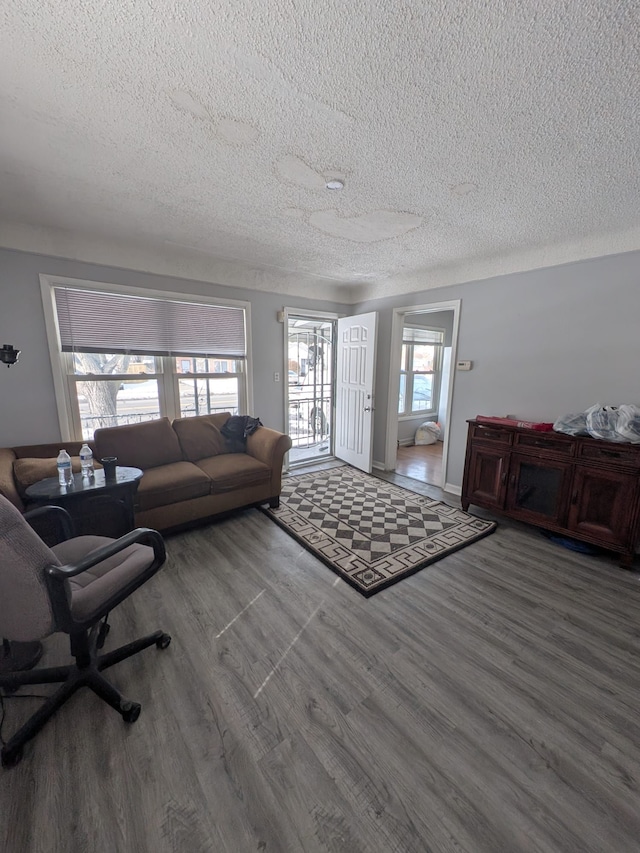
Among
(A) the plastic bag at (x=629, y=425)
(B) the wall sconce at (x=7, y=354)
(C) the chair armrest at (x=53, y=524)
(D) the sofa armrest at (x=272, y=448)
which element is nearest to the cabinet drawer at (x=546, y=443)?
(A) the plastic bag at (x=629, y=425)

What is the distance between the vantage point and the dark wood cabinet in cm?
238

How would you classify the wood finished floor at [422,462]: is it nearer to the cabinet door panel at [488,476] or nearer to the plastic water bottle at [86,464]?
the cabinet door panel at [488,476]

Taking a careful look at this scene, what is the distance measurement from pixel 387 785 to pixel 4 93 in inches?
118

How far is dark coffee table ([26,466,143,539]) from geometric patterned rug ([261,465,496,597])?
1.25 m

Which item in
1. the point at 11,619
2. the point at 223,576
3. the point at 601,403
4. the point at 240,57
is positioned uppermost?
the point at 240,57

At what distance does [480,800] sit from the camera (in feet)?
3.80

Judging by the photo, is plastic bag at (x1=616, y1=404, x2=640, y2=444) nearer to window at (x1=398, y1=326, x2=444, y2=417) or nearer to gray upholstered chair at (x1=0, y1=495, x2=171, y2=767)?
gray upholstered chair at (x1=0, y1=495, x2=171, y2=767)

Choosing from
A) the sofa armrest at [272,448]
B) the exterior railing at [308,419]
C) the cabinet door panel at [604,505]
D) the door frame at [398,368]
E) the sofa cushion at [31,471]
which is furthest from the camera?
the exterior railing at [308,419]

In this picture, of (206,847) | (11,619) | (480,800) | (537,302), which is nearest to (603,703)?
(480,800)

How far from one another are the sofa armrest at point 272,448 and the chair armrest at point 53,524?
1652 millimetres

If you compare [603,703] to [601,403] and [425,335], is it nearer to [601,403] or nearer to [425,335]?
[601,403]

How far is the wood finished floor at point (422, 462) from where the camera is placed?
4449 mm

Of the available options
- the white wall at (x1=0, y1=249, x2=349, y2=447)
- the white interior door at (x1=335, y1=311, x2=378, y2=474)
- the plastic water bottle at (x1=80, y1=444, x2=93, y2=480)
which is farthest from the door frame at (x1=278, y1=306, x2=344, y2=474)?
the plastic water bottle at (x1=80, y1=444, x2=93, y2=480)

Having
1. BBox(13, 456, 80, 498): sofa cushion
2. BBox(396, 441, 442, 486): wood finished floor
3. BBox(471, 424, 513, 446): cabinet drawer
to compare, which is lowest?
BBox(396, 441, 442, 486): wood finished floor
